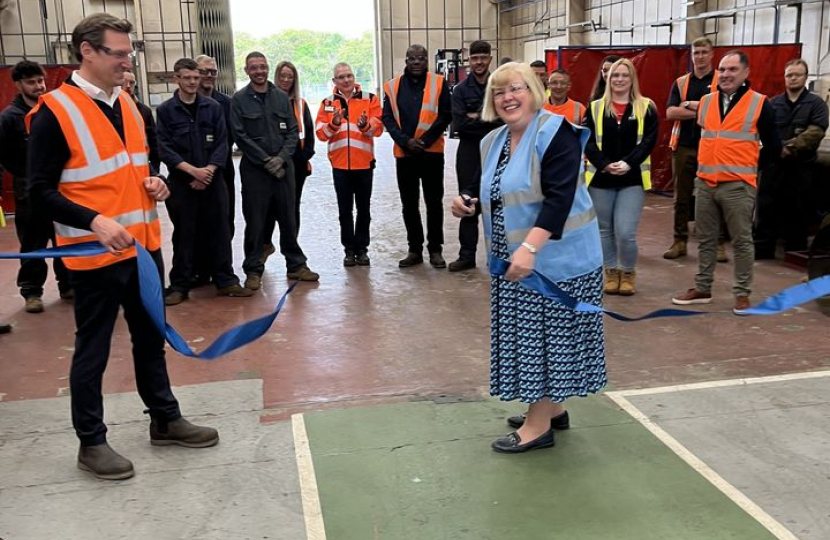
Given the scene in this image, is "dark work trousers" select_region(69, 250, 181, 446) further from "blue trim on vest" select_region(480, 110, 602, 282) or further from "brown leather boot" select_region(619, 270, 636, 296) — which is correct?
"brown leather boot" select_region(619, 270, 636, 296)

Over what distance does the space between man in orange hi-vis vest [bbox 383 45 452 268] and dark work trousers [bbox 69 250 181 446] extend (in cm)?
363

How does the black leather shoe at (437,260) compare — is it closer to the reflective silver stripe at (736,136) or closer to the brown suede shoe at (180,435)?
the reflective silver stripe at (736,136)

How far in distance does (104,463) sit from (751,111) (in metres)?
4.36

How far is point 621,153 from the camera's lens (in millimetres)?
5520

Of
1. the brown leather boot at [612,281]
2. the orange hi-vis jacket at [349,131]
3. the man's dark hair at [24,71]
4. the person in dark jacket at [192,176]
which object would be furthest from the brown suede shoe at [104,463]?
the orange hi-vis jacket at [349,131]

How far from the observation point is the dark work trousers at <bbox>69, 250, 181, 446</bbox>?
302cm

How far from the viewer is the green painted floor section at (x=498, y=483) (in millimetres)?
2734

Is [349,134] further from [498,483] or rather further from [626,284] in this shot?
[498,483]

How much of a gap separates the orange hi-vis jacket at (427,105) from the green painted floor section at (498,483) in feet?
11.0

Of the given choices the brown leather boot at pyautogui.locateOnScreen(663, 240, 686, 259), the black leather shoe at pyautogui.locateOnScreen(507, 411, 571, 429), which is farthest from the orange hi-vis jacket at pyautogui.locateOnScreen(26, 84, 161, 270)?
the brown leather boot at pyautogui.locateOnScreen(663, 240, 686, 259)

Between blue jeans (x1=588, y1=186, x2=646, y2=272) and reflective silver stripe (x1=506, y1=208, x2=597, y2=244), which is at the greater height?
→ reflective silver stripe (x1=506, y1=208, x2=597, y2=244)

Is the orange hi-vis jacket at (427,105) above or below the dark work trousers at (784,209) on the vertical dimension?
above

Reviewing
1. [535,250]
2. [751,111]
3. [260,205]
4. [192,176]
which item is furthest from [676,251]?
[535,250]

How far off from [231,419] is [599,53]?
766cm
